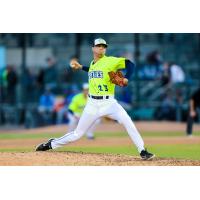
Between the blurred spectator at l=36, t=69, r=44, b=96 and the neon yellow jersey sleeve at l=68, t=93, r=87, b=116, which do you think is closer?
the neon yellow jersey sleeve at l=68, t=93, r=87, b=116

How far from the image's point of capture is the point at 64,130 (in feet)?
59.6

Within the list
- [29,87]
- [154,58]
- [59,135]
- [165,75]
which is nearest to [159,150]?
[59,135]

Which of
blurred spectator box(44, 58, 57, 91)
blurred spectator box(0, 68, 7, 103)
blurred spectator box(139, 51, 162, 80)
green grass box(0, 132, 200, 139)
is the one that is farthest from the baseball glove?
blurred spectator box(0, 68, 7, 103)

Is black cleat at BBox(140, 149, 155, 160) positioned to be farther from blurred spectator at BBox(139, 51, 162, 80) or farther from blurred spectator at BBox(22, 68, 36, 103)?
blurred spectator at BBox(22, 68, 36, 103)

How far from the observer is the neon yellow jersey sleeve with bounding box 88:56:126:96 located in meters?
10.9

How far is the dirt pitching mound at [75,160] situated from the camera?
10.6 meters

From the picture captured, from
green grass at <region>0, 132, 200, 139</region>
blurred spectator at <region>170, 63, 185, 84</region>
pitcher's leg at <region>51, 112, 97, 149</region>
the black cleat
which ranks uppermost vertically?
blurred spectator at <region>170, 63, 185, 84</region>

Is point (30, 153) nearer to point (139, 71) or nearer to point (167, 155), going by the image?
point (167, 155)

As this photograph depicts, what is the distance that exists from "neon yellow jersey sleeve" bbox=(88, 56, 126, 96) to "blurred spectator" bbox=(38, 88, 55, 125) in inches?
369

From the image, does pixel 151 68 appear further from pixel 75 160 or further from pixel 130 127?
pixel 130 127

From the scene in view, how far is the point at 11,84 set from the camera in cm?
2094

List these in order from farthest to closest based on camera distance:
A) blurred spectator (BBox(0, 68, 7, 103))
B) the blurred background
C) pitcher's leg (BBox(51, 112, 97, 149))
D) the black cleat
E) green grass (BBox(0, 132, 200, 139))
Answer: blurred spectator (BBox(0, 68, 7, 103)) < the blurred background < green grass (BBox(0, 132, 200, 139)) < pitcher's leg (BBox(51, 112, 97, 149)) < the black cleat

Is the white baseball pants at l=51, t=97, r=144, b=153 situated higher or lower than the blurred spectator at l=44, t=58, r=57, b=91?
lower

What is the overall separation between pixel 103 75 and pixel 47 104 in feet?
31.5
